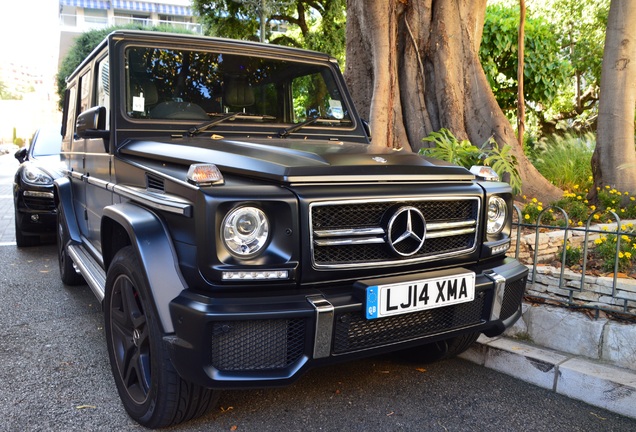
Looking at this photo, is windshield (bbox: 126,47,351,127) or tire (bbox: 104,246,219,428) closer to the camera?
tire (bbox: 104,246,219,428)

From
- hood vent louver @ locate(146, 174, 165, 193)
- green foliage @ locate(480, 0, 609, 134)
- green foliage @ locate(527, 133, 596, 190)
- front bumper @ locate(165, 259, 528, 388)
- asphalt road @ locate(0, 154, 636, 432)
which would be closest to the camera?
front bumper @ locate(165, 259, 528, 388)

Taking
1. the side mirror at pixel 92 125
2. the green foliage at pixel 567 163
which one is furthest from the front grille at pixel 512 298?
the green foliage at pixel 567 163

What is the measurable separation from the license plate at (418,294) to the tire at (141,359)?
0.81 metres

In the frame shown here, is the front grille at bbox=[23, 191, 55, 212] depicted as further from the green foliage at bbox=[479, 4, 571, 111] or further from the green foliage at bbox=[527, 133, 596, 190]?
the green foliage at bbox=[479, 4, 571, 111]

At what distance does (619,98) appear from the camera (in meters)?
5.78

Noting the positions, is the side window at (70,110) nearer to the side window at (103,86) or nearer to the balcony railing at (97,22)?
the side window at (103,86)

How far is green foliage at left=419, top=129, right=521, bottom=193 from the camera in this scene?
573cm

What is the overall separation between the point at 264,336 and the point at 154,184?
942mm

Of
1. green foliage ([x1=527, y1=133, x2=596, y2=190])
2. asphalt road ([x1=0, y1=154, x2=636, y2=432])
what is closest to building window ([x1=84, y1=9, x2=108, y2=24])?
green foliage ([x1=527, y1=133, x2=596, y2=190])

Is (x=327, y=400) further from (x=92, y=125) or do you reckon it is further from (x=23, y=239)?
(x=23, y=239)

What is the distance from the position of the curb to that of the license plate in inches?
34.7

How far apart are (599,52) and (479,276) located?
1407 cm

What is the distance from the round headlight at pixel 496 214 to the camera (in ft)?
9.30

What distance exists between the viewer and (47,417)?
8.66ft
